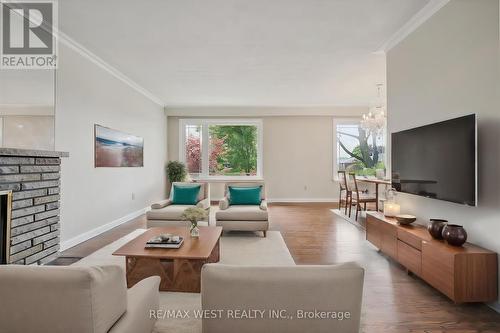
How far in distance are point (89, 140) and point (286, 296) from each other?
13.6ft

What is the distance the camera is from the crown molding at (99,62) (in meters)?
3.49

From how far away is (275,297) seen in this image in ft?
3.44

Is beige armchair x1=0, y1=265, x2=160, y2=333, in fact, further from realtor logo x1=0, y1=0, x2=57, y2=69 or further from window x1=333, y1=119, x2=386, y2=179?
window x1=333, y1=119, x2=386, y2=179

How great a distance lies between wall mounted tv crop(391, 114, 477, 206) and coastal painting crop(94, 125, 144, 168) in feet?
14.7

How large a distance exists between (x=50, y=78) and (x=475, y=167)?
15.0 feet

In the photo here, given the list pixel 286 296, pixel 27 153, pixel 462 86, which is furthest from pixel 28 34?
pixel 462 86

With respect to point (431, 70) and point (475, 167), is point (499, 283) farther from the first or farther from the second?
point (431, 70)

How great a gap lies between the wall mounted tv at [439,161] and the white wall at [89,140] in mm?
4355

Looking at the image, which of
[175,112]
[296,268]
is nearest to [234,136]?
[175,112]

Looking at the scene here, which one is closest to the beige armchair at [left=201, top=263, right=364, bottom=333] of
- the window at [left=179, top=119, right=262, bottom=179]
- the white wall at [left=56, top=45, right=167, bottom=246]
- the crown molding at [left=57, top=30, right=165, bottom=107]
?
the white wall at [left=56, top=45, right=167, bottom=246]

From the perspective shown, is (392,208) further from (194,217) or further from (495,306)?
(194,217)

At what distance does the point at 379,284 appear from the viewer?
102 inches

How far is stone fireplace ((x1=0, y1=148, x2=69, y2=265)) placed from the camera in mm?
2455

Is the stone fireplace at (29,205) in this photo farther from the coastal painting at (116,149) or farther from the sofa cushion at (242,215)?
the sofa cushion at (242,215)
